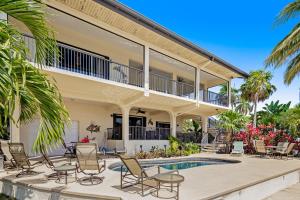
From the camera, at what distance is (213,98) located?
22.3 m

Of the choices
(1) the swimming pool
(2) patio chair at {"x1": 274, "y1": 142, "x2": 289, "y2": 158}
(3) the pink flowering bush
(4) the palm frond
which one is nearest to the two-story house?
(1) the swimming pool

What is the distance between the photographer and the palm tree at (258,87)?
123 feet

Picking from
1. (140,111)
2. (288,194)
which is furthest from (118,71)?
(288,194)

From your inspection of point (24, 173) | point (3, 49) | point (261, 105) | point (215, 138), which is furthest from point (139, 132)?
point (261, 105)

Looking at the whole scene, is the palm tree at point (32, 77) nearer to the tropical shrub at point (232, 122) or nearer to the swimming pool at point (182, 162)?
the swimming pool at point (182, 162)

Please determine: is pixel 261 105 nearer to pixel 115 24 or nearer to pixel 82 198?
pixel 115 24

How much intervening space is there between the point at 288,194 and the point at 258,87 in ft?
101

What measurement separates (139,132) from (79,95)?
606 centimetres

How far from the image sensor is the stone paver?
8.48 meters

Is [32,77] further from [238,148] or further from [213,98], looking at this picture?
[213,98]

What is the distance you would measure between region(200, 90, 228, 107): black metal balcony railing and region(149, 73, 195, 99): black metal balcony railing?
1.12m

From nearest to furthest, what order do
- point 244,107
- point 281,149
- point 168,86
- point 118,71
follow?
point 118,71, point 281,149, point 168,86, point 244,107

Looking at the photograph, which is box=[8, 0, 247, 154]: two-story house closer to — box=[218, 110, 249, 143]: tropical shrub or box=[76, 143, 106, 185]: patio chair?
box=[218, 110, 249, 143]: tropical shrub

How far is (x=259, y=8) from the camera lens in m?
18.6
